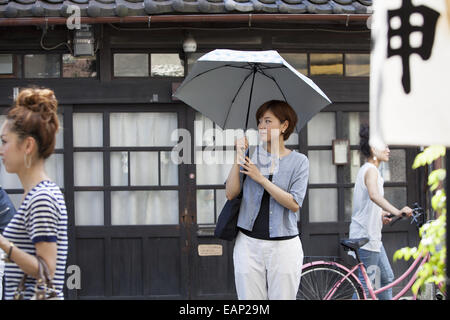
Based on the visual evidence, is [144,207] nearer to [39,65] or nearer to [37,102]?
[39,65]

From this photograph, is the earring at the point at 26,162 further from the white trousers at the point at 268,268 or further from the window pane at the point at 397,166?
the window pane at the point at 397,166

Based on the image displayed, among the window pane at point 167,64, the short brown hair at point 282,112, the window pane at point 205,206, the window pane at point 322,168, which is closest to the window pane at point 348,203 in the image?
the window pane at point 322,168

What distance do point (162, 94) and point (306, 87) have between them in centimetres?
282

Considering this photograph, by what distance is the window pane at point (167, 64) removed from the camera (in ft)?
25.2

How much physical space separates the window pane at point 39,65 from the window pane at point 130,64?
68 centimetres

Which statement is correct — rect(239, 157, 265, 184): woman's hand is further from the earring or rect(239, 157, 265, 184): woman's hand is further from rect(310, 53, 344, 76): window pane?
rect(310, 53, 344, 76): window pane

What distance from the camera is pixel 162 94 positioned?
7.61 meters

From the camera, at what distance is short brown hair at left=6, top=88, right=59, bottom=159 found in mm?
3336

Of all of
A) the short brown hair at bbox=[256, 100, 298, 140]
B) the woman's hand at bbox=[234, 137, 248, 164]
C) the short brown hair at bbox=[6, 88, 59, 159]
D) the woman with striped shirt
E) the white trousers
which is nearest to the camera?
the woman with striped shirt

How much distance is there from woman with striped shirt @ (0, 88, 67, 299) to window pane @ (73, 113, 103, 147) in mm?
4312

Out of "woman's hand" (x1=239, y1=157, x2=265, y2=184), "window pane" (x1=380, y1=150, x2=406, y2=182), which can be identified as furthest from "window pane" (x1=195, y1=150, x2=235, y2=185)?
"woman's hand" (x1=239, y1=157, x2=265, y2=184)

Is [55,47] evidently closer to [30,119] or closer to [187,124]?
[187,124]

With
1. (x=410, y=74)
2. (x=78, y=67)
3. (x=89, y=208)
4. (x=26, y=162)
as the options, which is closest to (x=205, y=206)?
(x=89, y=208)
